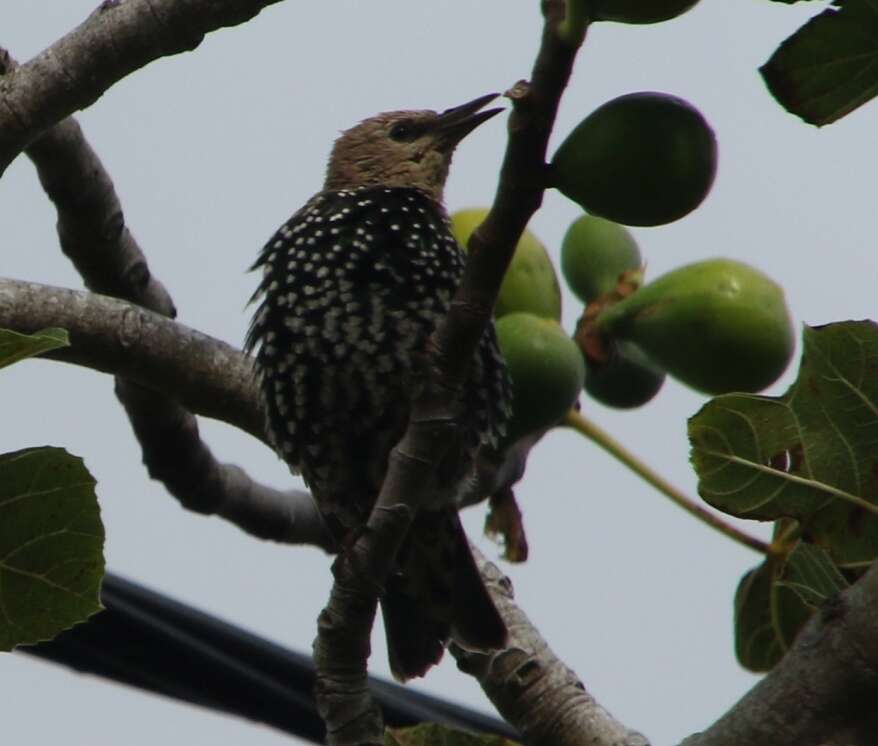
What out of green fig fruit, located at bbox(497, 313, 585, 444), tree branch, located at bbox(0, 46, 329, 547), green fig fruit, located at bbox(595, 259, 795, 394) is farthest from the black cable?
green fig fruit, located at bbox(595, 259, 795, 394)

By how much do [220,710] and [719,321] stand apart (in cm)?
112

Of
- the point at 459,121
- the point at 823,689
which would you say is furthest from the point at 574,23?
the point at 459,121

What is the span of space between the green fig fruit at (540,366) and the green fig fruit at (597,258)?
269 mm

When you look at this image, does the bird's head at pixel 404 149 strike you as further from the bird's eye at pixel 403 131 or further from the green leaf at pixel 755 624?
the green leaf at pixel 755 624

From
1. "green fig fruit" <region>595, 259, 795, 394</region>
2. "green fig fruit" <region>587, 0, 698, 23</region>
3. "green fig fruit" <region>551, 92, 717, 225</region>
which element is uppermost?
"green fig fruit" <region>595, 259, 795, 394</region>

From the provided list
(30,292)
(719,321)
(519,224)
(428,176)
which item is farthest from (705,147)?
(428,176)

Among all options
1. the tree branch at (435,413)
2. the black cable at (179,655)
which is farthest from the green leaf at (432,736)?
the black cable at (179,655)

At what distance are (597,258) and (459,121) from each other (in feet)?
2.67

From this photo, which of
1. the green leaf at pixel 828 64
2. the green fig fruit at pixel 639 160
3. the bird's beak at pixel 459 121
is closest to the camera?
the green fig fruit at pixel 639 160

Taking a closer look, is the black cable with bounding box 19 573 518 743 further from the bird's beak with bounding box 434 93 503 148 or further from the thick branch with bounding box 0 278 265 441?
the bird's beak with bounding box 434 93 503 148

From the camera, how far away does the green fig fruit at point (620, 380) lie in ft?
9.55

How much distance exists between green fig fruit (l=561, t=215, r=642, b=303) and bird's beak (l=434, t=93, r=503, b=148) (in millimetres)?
619

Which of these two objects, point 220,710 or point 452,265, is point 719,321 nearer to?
point 452,265

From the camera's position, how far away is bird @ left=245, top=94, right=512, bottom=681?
298 centimetres
